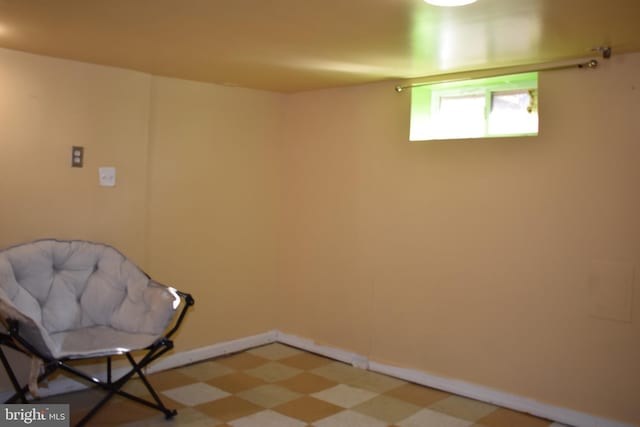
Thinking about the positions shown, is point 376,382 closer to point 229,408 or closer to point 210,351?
point 229,408

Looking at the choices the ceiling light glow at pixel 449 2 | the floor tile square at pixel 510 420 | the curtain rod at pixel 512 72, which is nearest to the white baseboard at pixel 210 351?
the floor tile square at pixel 510 420

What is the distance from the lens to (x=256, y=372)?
4.13 meters

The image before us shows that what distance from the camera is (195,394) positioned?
3656mm

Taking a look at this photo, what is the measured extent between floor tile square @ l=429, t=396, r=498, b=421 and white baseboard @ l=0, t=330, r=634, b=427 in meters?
0.06

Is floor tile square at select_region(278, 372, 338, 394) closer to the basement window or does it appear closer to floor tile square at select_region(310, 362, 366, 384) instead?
floor tile square at select_region(310, 362, 366, 384)

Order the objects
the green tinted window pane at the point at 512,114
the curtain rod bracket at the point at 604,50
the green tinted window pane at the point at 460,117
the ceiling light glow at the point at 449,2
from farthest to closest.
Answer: the green tinted window pane at the point at 460,117 < the green tinted window pane at the point at 512,114 < the curtain rod bracket at the point at 604,50 < the ceiling light glow at the point at 449,2

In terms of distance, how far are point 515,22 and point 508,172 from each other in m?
1.21

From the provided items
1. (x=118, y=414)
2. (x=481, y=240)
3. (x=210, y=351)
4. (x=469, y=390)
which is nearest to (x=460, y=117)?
(x=481, y=240)

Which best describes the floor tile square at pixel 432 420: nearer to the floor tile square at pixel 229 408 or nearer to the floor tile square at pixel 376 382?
the floor tile square at pixel 376 382

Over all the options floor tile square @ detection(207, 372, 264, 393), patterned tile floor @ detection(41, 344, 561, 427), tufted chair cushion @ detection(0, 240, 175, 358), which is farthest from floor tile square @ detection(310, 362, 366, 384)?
tufted chair cushion @ detection(0, 240, 175, 358)

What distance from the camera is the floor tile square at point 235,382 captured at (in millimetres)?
3803

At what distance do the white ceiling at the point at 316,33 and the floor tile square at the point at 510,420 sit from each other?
2120 mm

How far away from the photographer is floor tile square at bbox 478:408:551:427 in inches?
130

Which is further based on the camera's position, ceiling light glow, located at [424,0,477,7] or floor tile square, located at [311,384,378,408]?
floor tile square, located at [311,384,378,408]
